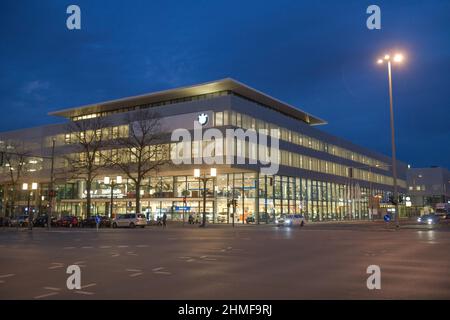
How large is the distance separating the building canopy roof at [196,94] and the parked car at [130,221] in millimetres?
21606

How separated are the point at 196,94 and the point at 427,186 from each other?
110845 millimetres

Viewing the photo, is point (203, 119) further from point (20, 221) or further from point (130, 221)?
point (20, 221)

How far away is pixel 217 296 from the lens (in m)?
9.66

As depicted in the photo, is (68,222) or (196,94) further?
(196,94)

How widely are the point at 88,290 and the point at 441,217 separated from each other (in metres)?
92.5

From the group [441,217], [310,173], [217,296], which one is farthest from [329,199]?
[217,296]

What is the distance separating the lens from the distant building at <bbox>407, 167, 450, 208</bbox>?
148125 millimetres

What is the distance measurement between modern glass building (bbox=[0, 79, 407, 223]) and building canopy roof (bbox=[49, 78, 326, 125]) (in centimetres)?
16

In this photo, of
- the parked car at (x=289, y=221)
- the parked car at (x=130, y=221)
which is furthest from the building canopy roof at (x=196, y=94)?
the parked car at (x=130, y=221)

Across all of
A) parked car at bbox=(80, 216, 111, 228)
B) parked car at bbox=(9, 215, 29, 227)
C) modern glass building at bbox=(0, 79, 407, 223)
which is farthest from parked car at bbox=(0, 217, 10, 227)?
parked car at bbox=(80, 216, 111, 228)

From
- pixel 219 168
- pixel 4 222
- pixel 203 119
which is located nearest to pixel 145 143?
pixel 203 119

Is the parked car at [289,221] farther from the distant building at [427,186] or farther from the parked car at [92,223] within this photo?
the distant building at [427,186]

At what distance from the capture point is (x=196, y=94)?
226ft

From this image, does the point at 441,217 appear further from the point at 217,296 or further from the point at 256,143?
the point at 217,296
